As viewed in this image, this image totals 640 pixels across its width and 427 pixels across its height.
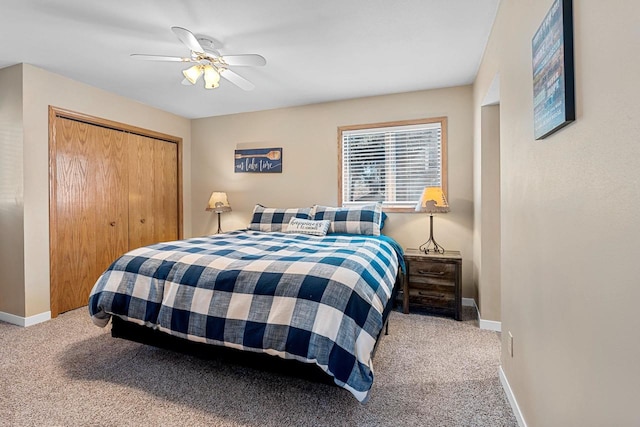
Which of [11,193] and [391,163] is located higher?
[391,163]

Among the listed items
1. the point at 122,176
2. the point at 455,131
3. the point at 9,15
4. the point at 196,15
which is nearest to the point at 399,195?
the point at 455,131

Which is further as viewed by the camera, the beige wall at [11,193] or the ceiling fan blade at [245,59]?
the beige wall at [11,193]

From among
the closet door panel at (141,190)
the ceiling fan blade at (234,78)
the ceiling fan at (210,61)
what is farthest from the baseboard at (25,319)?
the ceiling fan blade at (234,78)

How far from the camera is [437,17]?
2.18 metres

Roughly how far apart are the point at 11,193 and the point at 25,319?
3.95 ft

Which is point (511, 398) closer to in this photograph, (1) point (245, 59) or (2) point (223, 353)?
(2) point (223, 353)

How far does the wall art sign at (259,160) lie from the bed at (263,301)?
2117 millimetres

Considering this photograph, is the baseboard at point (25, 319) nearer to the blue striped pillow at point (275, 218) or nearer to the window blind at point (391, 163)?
the blue striped pillow at point (275, 218)

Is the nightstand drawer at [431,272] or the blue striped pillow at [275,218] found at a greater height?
the blue striped pillow at [275,218]

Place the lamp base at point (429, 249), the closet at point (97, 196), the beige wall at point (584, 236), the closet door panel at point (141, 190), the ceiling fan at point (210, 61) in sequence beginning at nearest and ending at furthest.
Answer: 1. the beige wall at point (584, 236)
2. the ceiling fan at point (210, 61)
3. the closet at point (97, 196)
4. the lamp base at point (429, 249)
5. the closet door panel at point (141, 190)

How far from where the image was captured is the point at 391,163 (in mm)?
3730

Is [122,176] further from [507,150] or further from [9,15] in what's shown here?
[507,150]

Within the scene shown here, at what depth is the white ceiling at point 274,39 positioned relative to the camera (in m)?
2.06

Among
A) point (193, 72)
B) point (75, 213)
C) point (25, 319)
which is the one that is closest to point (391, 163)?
point (193, 72)
